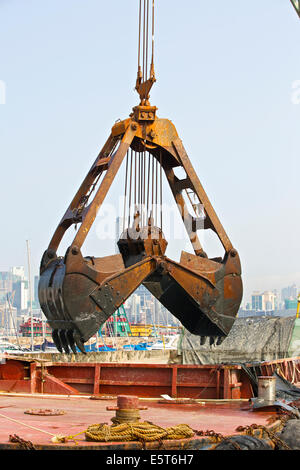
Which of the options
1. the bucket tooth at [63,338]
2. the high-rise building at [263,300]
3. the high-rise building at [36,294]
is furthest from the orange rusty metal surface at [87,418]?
the high-rise building at [263,300]

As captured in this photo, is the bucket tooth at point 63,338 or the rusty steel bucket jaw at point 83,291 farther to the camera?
the bucket tooth at point 63,338

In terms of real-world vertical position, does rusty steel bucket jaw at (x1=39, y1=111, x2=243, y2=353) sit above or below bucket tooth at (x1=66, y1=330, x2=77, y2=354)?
above

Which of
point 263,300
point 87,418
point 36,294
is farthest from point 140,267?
point 263,300

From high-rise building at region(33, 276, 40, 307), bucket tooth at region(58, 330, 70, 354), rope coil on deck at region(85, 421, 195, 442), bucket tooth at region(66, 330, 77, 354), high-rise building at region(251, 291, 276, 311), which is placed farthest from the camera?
high-rise building at region(251, 291, 276, 311)

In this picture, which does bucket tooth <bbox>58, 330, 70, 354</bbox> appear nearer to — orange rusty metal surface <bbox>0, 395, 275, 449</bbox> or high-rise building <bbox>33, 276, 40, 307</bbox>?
high-rise building <bbox>33, 276, 40, 307</bbox>

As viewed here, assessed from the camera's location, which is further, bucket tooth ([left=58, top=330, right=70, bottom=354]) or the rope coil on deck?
bucket tooth ([left=58, top=330, right=70, bottom=354])

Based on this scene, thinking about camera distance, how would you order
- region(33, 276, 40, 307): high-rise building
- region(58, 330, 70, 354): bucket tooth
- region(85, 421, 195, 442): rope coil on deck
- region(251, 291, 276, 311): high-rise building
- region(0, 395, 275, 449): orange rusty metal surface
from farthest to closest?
region(251, 291, 276, 311): high-rise building → region(33, 276, 40, 307): high-rise building → region(58, 330, 70, 354): bucket tooth → region(0, 395, 275, 449): orange rusty metal surface → region(85, 421, 195, 442): rope coil on deck

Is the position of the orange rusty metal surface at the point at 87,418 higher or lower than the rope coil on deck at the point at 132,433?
lower

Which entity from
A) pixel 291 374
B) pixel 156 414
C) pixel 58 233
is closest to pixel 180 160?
pixel 58 233

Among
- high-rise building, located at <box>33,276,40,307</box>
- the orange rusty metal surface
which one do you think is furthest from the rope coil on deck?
high-rise building, located at <box>33,276,40,307</box>

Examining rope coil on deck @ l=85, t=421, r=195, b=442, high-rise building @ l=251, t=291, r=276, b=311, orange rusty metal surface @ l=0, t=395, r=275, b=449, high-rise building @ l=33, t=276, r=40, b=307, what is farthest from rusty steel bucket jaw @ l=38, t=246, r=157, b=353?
high-rise building @ l=251, t=291, r=276, b=311

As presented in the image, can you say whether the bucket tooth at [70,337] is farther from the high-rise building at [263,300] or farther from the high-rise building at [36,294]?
the high-rise building at [263,300]
